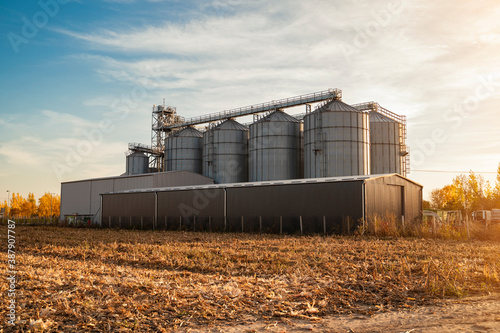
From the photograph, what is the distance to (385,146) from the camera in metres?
49.2

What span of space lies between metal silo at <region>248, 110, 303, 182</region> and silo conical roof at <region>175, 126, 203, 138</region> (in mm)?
14273

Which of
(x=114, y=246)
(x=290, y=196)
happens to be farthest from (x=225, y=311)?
(x=290, y=196)

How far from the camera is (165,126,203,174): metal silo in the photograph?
199 ft

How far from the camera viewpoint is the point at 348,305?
8930mm

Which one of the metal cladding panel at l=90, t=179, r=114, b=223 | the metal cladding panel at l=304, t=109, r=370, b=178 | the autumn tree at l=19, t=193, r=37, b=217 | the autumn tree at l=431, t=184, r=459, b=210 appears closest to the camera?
the metal cladding panel at l=304, t=109, r=370, b=178

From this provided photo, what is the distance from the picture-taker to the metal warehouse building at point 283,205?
2855cm

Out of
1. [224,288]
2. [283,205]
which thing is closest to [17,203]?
[283,205]

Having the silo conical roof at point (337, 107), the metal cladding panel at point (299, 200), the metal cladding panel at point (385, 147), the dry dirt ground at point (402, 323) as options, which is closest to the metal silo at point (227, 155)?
the silo conical roof at point (337, 107)

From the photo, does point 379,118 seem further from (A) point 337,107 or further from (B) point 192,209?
(B) point 192,209

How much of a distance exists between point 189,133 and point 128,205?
69.1ft

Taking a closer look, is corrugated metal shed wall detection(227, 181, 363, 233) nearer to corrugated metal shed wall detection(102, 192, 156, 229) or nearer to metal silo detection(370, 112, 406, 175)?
corrugated metal shed wall detection(102, 192, 156, 229)

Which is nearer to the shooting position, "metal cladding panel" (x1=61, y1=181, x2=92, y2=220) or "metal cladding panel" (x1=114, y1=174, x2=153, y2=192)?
"metal cladding panel" (x1=114, y1=174, x2=153, y2=192)

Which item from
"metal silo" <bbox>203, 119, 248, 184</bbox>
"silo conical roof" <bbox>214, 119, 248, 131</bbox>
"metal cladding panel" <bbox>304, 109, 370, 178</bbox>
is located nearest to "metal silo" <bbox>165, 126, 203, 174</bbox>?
"metal silo" <bbox>203, 119, 248, 184</bbox>

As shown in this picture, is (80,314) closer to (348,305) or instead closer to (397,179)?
(348,305)
